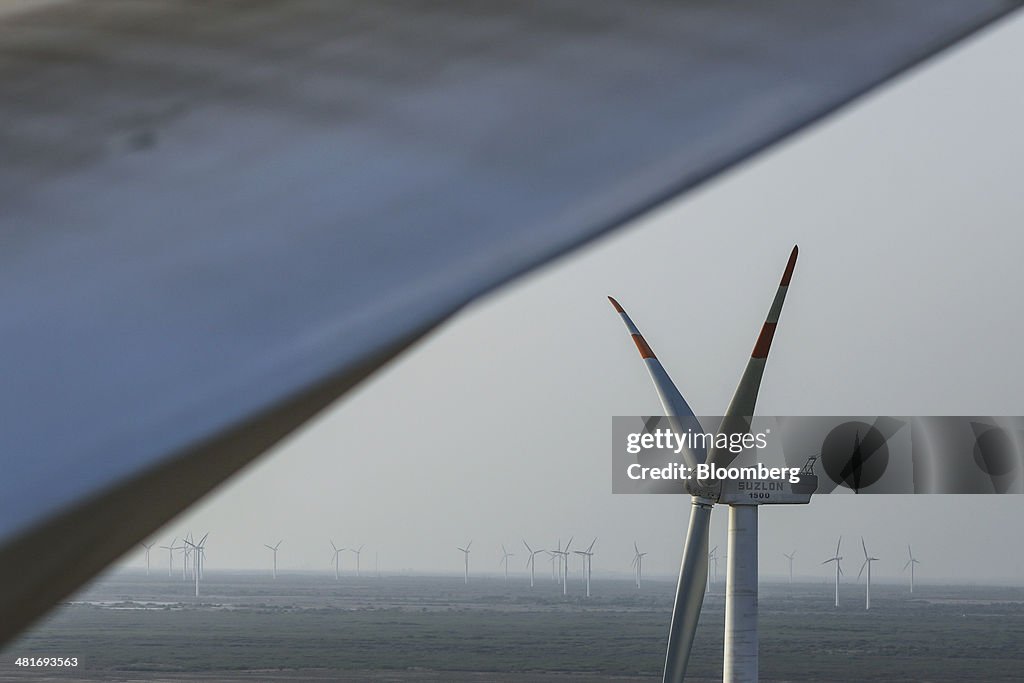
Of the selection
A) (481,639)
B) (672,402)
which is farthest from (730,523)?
(481,639)

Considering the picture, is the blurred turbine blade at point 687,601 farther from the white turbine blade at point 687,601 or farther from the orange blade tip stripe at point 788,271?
the orange blade tip stripe at point 788,271

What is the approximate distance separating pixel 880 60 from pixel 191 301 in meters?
0.50

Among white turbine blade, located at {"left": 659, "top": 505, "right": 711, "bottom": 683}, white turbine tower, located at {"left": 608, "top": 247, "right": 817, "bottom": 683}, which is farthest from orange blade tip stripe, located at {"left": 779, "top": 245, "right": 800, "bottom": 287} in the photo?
white turbine blade, located at {"left": 659, "top": 505, "right": 711, "bottom": 683}

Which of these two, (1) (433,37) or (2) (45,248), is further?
(1) (433,37)

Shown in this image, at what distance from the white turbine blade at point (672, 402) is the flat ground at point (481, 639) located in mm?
35528

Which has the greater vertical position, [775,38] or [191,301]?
[775,38]

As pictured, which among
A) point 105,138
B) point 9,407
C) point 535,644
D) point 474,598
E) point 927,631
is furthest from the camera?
point 474,598

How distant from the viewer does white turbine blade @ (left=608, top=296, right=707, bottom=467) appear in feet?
62.9

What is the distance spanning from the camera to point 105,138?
658 mm

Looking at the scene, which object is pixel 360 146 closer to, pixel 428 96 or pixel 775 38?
pixel 428 96

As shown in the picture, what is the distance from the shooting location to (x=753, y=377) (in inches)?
720

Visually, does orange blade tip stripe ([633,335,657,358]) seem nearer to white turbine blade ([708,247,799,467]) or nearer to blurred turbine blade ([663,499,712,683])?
white turbine blade ([708,247,799,467])

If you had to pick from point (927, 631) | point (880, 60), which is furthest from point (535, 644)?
point (880, 60)

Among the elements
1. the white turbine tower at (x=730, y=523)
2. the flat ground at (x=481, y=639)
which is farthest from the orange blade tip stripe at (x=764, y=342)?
the flat ground at (x=481, y=639)
